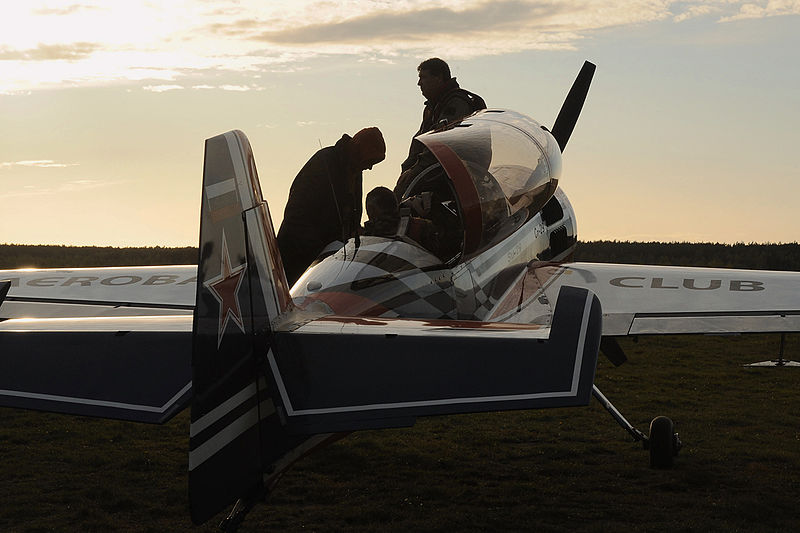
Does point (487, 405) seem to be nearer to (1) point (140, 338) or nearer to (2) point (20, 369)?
(1) point (140, 338)

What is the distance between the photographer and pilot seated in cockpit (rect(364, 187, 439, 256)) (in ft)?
19.3

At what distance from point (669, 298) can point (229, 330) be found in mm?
5093

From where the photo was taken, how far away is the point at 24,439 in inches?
310

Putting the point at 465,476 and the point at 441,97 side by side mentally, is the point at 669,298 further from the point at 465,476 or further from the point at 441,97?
the point at 441,97

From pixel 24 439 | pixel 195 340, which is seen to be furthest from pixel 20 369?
pixel 24 439

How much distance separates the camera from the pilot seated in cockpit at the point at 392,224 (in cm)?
589

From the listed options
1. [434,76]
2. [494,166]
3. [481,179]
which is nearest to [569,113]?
[434,76]

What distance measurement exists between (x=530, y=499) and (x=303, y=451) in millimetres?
2408

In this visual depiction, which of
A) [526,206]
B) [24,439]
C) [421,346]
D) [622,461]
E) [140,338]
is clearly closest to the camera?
[421,346]

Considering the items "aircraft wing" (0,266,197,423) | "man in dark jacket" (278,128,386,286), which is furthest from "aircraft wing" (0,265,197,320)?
"aircraft wing" (0,266,197,423)

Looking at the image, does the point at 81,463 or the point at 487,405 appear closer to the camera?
the point at 487,405

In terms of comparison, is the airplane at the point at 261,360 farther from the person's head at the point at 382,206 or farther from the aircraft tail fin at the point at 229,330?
the person's head at the point at 382,206

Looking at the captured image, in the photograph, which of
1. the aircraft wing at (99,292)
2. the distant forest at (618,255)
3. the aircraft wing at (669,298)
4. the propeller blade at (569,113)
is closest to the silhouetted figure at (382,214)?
the aircraft wing at (669,298)

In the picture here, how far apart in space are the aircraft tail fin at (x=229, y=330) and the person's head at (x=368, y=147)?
102 inches
